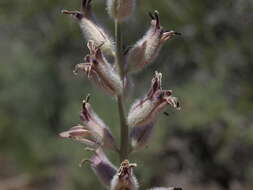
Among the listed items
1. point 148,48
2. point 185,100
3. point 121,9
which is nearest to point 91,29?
point 121,9

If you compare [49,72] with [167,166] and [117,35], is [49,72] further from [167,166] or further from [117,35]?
[117,35]

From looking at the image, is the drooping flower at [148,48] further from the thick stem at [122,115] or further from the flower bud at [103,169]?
the flower bud at [103,169]

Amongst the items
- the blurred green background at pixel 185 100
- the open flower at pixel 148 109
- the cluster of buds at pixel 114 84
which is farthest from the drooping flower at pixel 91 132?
the blurred green background at pixel 185 100

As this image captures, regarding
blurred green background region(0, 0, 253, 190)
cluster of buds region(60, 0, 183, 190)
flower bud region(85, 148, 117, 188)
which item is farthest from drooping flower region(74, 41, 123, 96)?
blurred green background region(0, 0, 253, 190)

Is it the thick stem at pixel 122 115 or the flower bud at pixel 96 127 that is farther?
the flower bud at pixel 96 127

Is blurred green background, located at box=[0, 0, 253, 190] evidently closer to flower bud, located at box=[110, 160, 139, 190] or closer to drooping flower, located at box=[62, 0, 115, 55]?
drooping flower, located at box=[62, 0, 115, 55]
